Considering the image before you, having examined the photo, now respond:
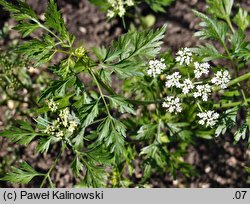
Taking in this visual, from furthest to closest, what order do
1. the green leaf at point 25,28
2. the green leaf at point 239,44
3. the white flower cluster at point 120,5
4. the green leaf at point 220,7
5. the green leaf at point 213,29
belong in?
the green leaf at point 220,7 → the white flower cluster at point 120,5 → the green leaf at point 213,29 → the green leaf at point 239,44 → the green leaf at point 25,28

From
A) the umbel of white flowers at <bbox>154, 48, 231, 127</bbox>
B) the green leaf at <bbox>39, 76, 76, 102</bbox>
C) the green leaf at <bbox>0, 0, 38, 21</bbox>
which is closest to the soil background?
the umbel of white flowers at <bbox>154, 48, 231, 127</bbox>

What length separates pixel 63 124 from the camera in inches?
132

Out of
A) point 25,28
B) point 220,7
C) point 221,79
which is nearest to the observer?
point 25,28

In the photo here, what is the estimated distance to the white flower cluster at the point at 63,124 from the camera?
3305 millimetres

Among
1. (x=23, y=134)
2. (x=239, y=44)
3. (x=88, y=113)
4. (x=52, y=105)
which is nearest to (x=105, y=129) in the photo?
(x=88, y=113)

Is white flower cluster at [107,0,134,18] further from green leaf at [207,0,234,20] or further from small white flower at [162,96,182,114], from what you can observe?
small white flower at [162,96,182,114]

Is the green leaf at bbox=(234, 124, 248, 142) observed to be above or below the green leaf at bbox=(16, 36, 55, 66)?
below

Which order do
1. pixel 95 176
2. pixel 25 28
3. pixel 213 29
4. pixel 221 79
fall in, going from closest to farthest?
pixel 25 28, pixel 221 79, pixel 95 176, pixel 213 29

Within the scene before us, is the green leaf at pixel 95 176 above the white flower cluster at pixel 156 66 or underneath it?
underneath

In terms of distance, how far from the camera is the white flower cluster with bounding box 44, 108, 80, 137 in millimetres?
3305

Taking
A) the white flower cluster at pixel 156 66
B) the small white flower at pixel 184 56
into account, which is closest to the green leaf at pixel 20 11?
the white flower cluster at pixel 156 66

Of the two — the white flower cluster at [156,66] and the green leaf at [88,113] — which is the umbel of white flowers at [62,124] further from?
the white flower cluster at [156,66]

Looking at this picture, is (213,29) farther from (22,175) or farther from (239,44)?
(22,175)

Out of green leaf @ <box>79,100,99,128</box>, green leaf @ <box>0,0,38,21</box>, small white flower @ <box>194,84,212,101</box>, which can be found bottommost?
green leaf @ <box>79,100,99,128</box>
